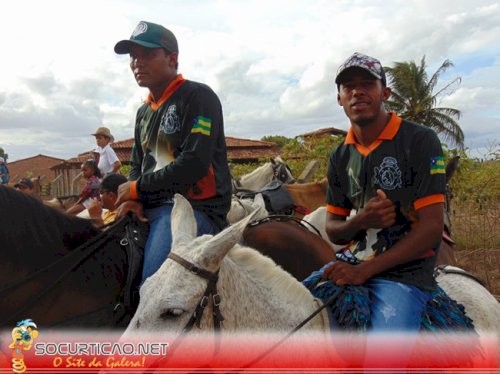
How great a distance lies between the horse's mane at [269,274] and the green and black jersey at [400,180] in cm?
42

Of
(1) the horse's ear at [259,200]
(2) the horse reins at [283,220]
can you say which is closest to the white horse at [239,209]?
(1) the horse's ear at [259,200]

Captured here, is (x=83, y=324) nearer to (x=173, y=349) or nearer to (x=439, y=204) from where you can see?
(x=173, y=349)

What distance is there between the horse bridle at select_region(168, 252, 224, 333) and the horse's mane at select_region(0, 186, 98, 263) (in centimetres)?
134

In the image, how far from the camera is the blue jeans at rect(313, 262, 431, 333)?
2094 mm

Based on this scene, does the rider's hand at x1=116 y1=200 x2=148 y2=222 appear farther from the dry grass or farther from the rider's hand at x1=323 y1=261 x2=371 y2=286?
the dry grass

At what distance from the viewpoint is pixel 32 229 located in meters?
2.88

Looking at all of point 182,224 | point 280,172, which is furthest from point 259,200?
point 182,224

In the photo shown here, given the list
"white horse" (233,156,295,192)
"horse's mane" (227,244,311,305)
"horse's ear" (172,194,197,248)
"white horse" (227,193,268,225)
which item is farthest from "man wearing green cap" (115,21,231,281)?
"white horse" (233,156,295,192)

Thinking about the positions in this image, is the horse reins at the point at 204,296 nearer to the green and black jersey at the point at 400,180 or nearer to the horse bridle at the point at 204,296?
the horse bridle at the point at 204,296

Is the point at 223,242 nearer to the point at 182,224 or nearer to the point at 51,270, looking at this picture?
the point at 182,224

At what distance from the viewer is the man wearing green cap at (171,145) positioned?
9.52 feet

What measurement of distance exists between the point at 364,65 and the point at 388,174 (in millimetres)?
596

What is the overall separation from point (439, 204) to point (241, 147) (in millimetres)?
34194

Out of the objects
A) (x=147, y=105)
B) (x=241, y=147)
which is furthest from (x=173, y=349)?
(x=241, y=147)
